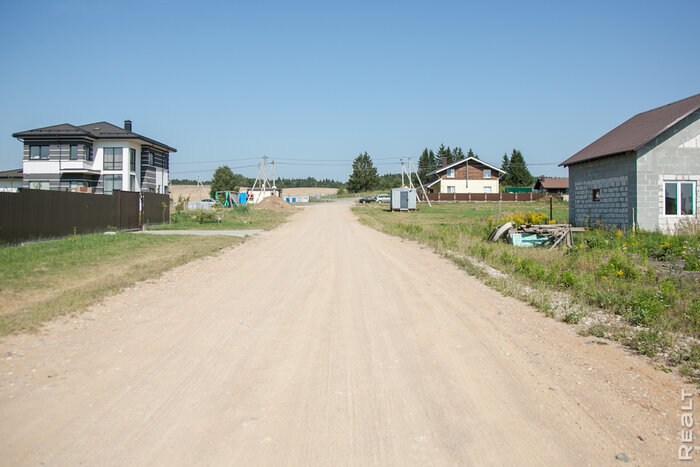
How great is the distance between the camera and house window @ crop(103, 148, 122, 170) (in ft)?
133

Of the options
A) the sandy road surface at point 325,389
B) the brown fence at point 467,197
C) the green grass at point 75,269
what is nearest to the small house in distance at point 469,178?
the brown fence at point 467,197

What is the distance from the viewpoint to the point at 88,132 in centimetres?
3931

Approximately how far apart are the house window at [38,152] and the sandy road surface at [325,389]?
3754cm

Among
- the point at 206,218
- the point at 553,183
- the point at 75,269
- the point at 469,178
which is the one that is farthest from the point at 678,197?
the point at 553,183

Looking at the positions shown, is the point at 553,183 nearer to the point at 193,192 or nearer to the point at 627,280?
the point at 193,192

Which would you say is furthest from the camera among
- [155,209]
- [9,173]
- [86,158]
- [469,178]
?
[469,178]

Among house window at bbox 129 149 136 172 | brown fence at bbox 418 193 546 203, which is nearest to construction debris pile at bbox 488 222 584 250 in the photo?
house window at bbox 129 149 136 172

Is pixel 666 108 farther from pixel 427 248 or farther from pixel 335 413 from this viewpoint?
pixel 335 413

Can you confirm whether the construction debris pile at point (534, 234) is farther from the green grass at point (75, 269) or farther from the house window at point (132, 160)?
the house window at point (132, 160)

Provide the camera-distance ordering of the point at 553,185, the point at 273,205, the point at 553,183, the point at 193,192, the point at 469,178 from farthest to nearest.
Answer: the point at 193,192
the point at 553,183
the point at 553,185
the point at 469,178
the point at 273,205

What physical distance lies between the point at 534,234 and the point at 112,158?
35.4 metres

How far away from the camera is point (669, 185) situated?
67.8 ft

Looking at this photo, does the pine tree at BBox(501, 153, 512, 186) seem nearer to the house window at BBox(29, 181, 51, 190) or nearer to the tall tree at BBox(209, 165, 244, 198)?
the tall tree at BBox(209, 165, 244, 198)

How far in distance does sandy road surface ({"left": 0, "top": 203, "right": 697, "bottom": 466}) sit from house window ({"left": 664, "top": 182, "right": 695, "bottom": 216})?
16.3 m
